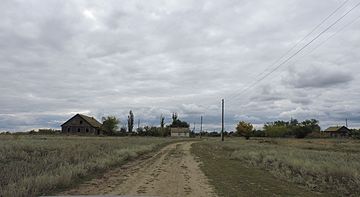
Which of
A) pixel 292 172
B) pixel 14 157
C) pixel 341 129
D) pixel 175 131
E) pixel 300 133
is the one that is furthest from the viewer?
pixel 341 129

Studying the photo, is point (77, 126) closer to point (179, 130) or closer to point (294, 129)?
point (179, 130)

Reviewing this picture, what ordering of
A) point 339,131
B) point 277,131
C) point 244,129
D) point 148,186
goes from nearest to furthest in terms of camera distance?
point 148,186, point 244,129, point 277,131, point 339,131

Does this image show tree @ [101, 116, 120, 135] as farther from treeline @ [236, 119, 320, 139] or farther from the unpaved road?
the unpaved road

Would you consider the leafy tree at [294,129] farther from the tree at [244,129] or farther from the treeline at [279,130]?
→ the tree at [244,129]

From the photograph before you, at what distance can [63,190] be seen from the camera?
12.7 meters

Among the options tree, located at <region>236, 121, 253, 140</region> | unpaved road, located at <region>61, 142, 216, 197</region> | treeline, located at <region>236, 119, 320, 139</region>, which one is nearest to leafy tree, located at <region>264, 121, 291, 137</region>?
treeline, located at <region>236, 119, 320, 139</region>

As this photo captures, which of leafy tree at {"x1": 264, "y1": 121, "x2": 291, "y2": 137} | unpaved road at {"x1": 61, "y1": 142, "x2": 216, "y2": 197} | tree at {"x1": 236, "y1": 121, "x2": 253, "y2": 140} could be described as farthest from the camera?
leafy tree at {"x1": 264, "y1": 121, "x2": 291, "y2": 137}

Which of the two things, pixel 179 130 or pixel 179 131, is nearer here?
pixel 179 131

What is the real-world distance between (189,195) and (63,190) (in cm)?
421

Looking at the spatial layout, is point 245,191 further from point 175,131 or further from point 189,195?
point 175,131

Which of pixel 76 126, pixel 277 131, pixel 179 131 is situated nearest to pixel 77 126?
pixel 76 126

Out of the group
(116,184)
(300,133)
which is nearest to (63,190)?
(116,184)

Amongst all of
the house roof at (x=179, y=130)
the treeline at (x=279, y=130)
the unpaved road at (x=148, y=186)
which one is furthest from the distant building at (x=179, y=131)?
the unpaved road at (x=148, y=186)

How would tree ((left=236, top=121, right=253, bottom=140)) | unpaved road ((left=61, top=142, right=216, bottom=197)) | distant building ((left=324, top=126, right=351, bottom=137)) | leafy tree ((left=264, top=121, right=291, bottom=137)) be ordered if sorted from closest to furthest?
unpaved road ((left=61, top=142, right=216, bottom=197)) < tree ((left=236, top=121, right=253, bottom=140)) < leafy tree ((left=264, top=121, right=291, bottom=137)) < distant building ((left=324, top=126, right=351, bottom=137))
